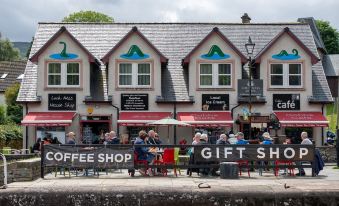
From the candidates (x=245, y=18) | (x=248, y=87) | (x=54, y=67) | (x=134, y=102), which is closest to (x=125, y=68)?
(x=134, y=102)

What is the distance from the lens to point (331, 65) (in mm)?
79812

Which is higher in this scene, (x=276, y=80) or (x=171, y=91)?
(x=276, y=80)

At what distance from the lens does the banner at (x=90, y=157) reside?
813 inches

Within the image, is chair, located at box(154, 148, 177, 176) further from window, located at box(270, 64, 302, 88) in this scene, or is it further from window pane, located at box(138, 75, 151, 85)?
window, located at box(270, 64, 302, 88)

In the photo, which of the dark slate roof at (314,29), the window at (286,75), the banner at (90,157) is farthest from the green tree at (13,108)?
the dark slate roof at (314,29)

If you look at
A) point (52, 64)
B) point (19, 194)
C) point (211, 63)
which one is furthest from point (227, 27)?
point (19, 194)

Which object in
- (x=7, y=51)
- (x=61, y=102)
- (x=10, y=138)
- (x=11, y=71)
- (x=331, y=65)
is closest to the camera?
(x=61, y=102)

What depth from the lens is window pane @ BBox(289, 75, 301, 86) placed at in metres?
38.9

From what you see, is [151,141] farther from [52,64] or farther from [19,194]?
[52,64]

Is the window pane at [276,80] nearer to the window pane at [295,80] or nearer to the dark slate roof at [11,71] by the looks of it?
the window pane at [295,80]

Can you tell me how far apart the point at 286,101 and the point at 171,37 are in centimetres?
849

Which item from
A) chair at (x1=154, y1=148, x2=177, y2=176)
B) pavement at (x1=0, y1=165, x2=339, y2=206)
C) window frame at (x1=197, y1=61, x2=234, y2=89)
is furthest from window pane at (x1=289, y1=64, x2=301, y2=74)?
pavement at (x1=0, y1=165, x2=339, y2=206)

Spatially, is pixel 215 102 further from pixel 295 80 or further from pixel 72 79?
pixel 72 79

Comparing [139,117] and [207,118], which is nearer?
[139,117]
